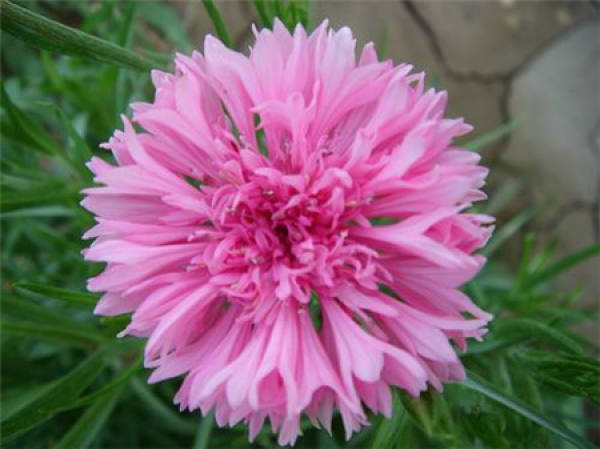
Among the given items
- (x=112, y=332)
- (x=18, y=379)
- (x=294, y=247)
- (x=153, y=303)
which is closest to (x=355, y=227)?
(x=294, y=247)

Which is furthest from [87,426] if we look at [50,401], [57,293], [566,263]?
[566,263]

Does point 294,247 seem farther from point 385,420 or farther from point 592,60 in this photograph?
point 592,60

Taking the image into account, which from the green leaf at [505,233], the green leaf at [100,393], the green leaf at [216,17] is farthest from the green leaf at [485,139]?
the green leaf at [100,393]

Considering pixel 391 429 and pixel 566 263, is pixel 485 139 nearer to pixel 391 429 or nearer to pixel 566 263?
pixel 566 263

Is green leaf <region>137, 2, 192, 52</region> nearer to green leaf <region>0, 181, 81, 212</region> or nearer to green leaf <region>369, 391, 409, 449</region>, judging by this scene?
green leaf <region>0, 181, 81, 212</region>

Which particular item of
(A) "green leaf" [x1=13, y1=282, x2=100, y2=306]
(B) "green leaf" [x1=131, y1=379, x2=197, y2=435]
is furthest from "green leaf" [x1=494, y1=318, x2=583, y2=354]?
(B) "green leaf" [x1=131, y1=379, x2=197, y2=435]

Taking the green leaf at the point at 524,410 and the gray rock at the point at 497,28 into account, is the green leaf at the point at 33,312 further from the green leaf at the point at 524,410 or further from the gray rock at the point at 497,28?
the gray rock at the point at 497,28
